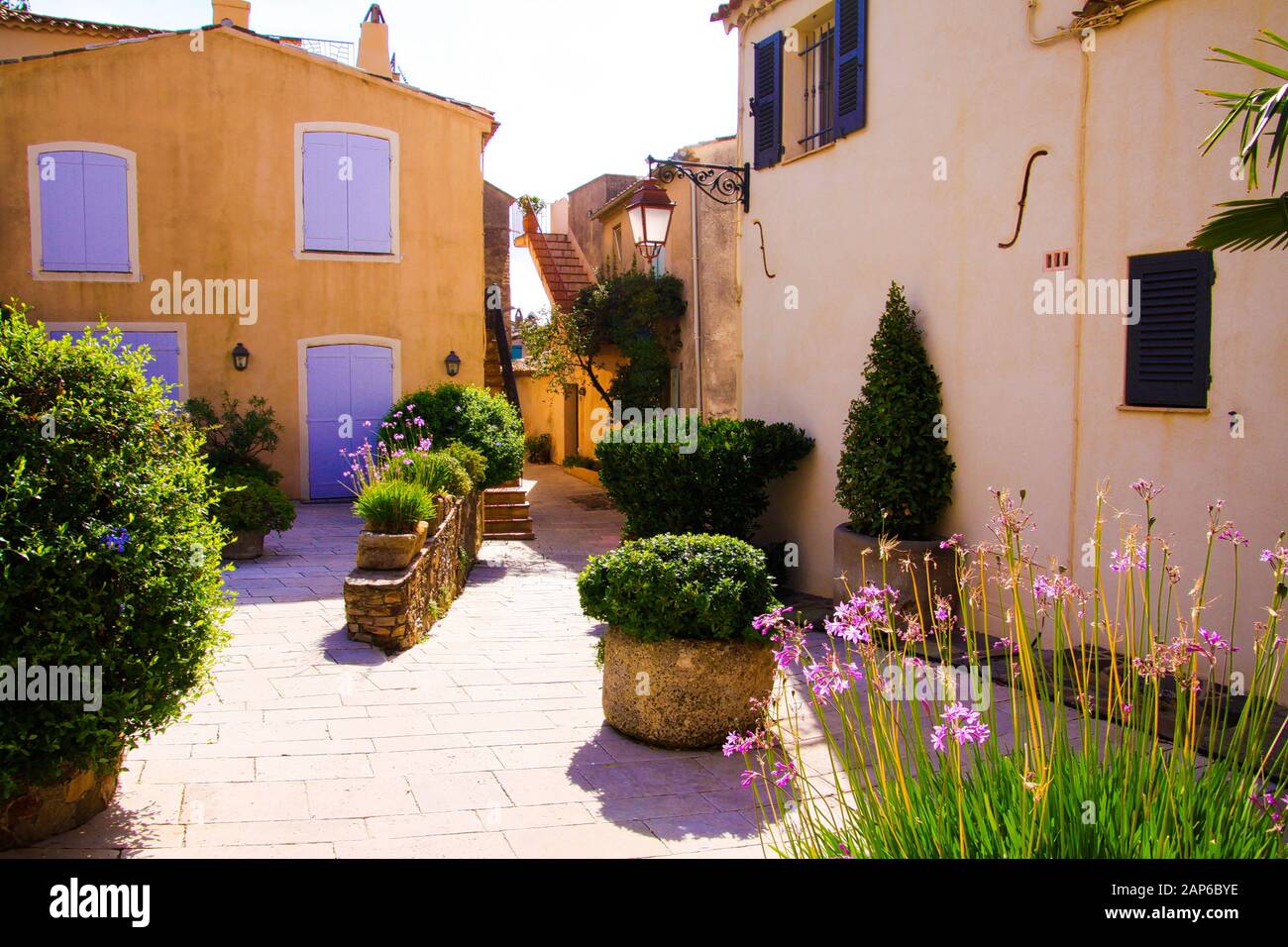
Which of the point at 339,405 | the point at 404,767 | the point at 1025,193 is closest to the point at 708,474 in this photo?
the point at 1025,193

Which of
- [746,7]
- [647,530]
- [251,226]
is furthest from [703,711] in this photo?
[251,226]

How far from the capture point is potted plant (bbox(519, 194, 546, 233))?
25.9 metres

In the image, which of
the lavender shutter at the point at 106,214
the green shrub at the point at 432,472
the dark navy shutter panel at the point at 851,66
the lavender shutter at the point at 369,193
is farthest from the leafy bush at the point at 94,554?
the lavender shutter at the point at 106,214

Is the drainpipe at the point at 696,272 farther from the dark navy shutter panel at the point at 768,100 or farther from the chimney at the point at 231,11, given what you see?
the chimney at the point at 231,11

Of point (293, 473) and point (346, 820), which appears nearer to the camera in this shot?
point (346, 820)

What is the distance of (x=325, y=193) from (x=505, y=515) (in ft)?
18.6

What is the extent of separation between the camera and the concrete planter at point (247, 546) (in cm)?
1083

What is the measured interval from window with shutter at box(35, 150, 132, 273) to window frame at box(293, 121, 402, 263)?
2408mm

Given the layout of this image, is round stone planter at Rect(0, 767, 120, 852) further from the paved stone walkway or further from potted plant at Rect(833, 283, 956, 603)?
potted plant at Rect(833, 283, 956, 603)

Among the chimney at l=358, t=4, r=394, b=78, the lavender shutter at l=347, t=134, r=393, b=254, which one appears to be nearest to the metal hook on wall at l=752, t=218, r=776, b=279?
the lavender shutter at l=347, t=134, r=393, b=254

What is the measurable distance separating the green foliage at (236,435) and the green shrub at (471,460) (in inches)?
90.9

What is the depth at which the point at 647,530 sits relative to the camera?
10.7 m

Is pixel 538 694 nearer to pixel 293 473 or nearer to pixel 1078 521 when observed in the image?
pixel 1078 521

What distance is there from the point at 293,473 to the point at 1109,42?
12.7 m
